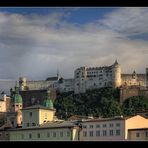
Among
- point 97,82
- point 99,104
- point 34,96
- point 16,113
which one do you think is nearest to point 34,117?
point 16,113

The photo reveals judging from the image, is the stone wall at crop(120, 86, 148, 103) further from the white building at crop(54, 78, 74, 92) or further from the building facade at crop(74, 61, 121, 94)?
the white building at crop(54, 78, 74, 92)

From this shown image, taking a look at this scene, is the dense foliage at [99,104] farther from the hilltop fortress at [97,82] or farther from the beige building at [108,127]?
the beige building at [108,127]

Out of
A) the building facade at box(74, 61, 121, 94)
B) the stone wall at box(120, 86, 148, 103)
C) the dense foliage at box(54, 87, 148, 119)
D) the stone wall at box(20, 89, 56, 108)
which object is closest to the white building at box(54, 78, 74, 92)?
the dense foliage at box(54, 87, 148, 119)

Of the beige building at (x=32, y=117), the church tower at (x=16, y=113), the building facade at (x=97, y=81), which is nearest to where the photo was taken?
the beige building at (x=32, y=117)

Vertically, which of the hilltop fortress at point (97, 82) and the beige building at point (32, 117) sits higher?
the hilltop fortress at point (97, 82)

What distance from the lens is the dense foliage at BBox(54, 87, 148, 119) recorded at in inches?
679

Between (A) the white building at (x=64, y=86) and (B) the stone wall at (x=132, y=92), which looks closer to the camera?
(B) the stone wall at (x=132, y=92)

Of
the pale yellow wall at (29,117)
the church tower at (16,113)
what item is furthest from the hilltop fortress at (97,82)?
the pale yellow wall at (29,117)

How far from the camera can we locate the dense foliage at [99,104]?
17.2 meters
